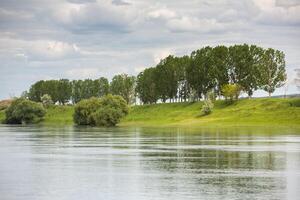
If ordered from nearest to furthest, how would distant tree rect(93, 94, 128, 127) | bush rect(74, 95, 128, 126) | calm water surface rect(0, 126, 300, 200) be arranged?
1. calm water surface rect(0, 126, 300, 200)
2. distant tree rect(93, 94, 128, 127)
3. bush rect(74, 95, 128, 126)

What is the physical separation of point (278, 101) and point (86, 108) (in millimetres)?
56727

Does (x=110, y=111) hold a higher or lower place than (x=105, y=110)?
lower

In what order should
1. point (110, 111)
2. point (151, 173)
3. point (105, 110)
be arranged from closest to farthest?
point (151, 173), point (110, 111), point (105, 110)

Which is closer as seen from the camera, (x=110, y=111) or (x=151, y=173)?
(x=151, y=173)

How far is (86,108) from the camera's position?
198250mm

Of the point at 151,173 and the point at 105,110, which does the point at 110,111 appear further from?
the point at 151,173

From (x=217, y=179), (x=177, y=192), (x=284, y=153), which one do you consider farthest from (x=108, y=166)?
(x=284, y=153)

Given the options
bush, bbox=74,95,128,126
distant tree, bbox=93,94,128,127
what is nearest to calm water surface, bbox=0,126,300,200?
distant tree, bbox=93,94,128,127

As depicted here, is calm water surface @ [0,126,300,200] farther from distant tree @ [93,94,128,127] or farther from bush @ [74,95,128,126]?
bush @ [74,95,128,126]

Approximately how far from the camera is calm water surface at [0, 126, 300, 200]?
157 ft

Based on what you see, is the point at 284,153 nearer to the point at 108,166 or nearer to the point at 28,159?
the point at 108,166

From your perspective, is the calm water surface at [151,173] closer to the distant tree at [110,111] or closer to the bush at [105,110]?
the distant tree at [110,111]

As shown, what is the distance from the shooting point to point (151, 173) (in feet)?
196

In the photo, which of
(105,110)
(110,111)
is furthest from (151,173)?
(105,110)
